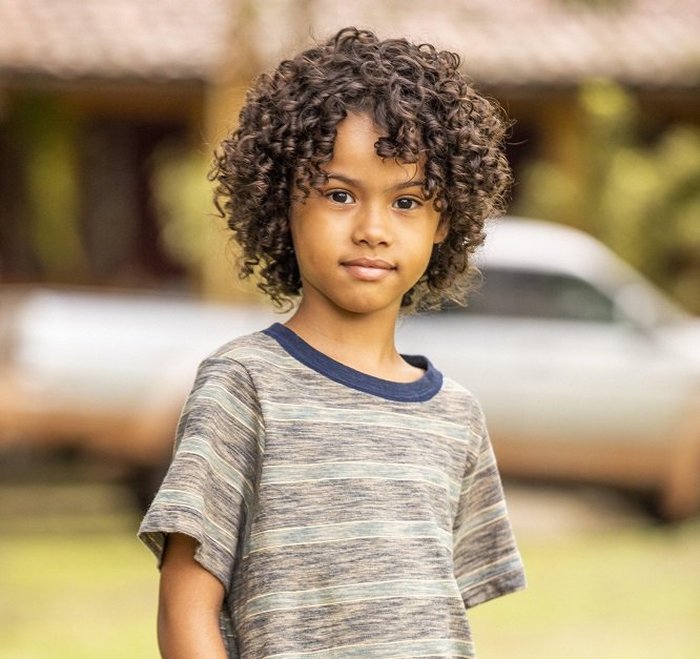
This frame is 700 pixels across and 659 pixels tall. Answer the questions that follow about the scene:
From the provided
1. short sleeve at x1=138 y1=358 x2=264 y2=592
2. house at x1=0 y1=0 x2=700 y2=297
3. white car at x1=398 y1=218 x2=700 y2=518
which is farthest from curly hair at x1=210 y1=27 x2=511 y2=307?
house at x1=0 y1=0 x2=700 y2=297

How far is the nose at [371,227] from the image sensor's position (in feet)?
8.02

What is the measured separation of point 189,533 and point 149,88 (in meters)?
12.8

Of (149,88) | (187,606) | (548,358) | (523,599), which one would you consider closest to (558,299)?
(548,358)

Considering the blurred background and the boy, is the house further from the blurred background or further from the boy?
the boy

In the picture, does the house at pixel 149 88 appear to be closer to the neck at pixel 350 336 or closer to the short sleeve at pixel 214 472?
the neck at pixel 350 336

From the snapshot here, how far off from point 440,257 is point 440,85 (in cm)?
35

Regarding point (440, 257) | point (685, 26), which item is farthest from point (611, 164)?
point (440, 257)

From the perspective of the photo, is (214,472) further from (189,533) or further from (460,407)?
(460,407)

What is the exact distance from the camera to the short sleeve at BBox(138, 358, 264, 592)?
2326mm

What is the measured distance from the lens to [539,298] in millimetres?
10188

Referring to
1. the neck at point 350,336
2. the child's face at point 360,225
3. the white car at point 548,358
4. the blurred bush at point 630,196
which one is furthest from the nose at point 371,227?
the blurred bush at point 630,196

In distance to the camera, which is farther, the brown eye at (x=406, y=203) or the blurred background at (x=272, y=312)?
the blurred background at (x=272, y=312)

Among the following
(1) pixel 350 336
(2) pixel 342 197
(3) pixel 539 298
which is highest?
(2) pixel 342 197

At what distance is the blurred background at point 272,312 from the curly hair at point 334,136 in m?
0.27
